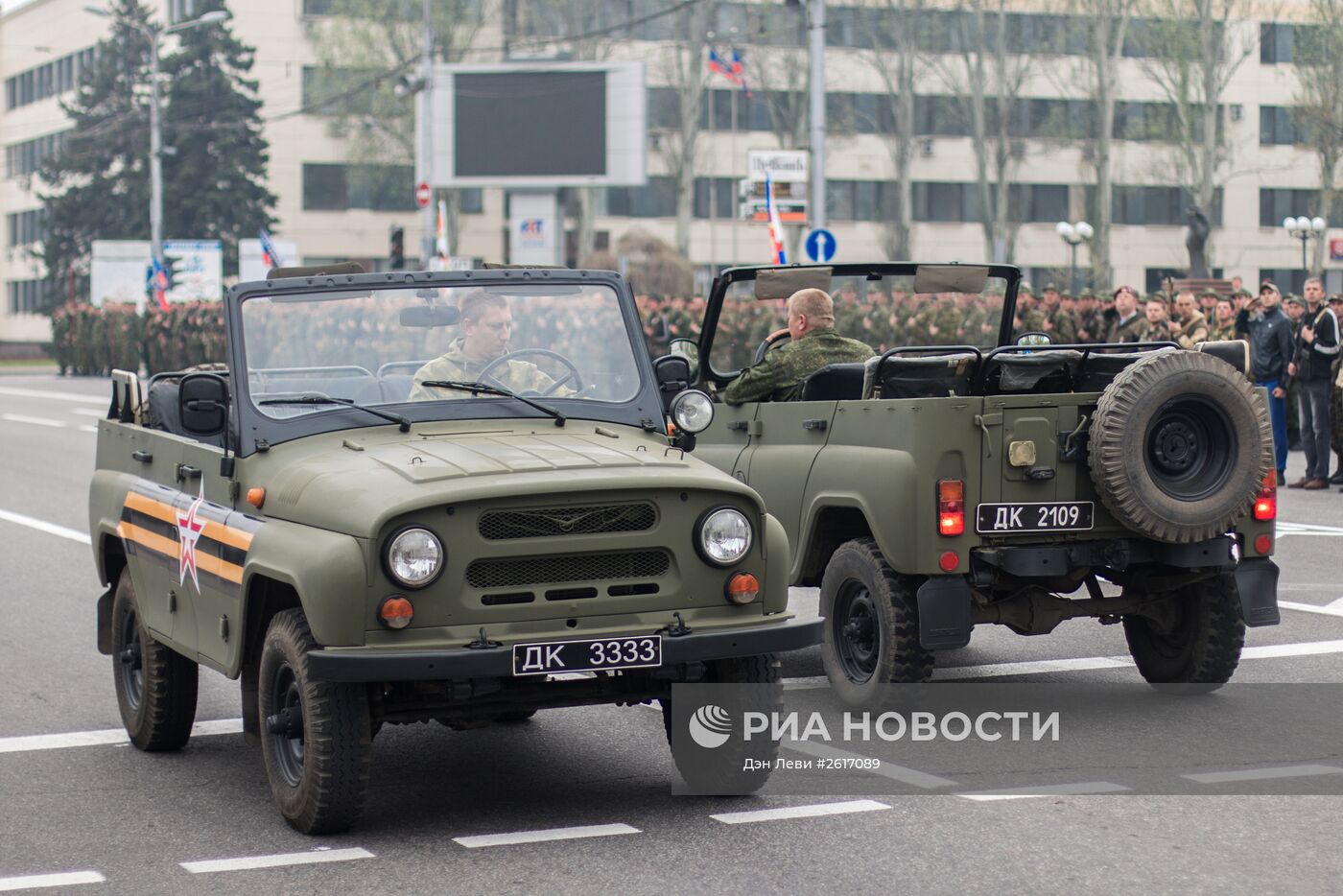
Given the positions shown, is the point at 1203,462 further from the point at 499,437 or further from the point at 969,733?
the point at 499,437

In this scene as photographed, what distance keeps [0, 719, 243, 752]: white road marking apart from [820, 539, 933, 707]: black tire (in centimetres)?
263

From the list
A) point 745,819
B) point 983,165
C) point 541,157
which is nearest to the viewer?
point 745,819

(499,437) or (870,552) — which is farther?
(870,552)

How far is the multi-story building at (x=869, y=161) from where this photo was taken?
78.2m

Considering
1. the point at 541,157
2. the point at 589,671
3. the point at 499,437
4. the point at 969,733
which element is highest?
the point at 541,157

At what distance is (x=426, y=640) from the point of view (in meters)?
6.33

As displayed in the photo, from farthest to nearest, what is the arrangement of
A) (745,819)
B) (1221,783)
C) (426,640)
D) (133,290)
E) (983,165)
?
(983,165), (133,290), (1221,783), (745,819), (426,640)

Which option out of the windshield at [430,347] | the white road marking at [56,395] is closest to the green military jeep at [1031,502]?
the windshield at [430,347]

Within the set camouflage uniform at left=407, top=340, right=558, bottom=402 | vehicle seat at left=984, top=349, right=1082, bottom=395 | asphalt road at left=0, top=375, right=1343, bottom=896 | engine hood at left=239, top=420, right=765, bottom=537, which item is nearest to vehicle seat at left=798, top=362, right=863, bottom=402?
vehicle seat at left=984, top=349, right=1082, bottom=395

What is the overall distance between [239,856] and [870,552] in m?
3.37

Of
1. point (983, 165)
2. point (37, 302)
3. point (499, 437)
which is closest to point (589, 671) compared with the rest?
point (499, 437)

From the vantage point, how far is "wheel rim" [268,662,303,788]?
6668 mm

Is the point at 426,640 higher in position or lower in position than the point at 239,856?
higher

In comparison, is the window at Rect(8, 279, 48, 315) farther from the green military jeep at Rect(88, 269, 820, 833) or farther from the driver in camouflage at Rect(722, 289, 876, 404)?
the green military jeep at Rect(88, 269, 820, 833)
